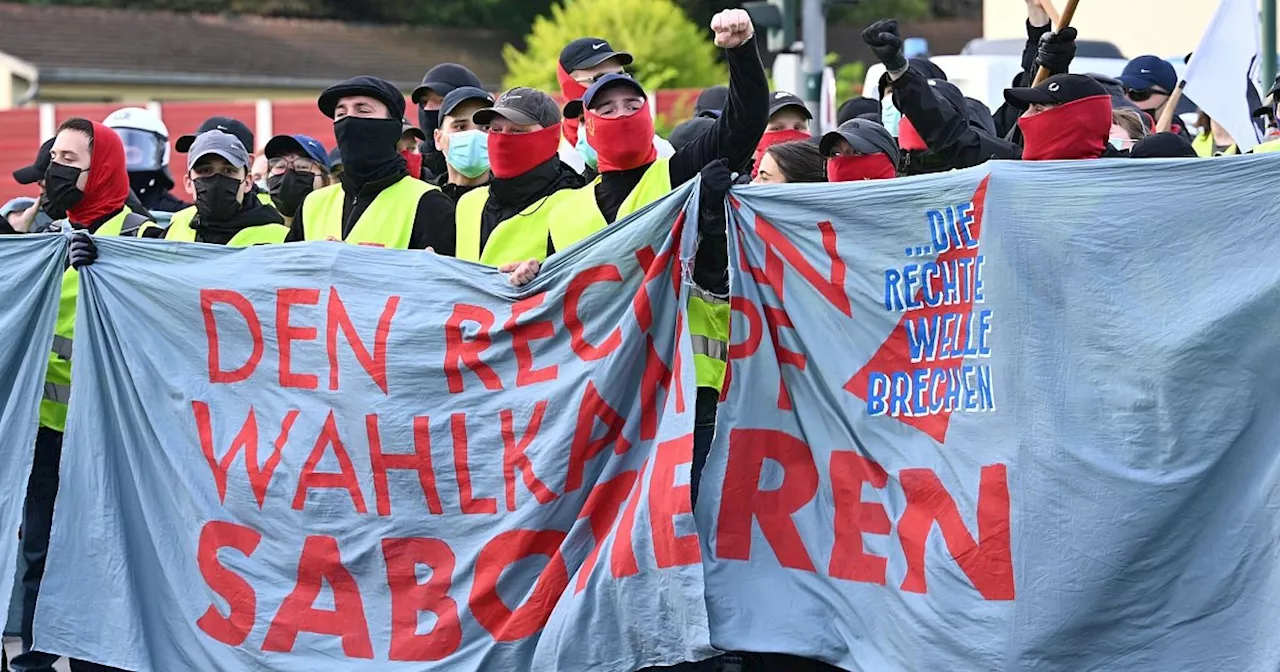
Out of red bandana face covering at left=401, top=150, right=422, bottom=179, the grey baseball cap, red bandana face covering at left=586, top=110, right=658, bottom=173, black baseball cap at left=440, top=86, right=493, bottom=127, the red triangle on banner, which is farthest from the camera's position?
red bandana face covering at left=401, top=150, right=422, bottom=179

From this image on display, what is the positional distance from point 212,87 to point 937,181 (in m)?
36.8

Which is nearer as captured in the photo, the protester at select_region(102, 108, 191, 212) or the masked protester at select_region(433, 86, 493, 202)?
the masked protester at select_region(433, 86, 493, 202)

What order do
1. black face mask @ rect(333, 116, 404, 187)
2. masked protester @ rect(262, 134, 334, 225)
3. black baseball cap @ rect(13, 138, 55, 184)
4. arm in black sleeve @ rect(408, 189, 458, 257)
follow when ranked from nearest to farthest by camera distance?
arm in black sleeve @ rect(408, 189, 458, 257)
black face mask @ rect(333, 116, 404, 187)
black baseball cap @ rect(13, 138, 55, 184)
masked protester @ rect(262, 134, 334, 225)

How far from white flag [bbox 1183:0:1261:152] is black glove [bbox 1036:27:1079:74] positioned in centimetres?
122

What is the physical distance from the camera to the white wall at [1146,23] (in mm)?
22594

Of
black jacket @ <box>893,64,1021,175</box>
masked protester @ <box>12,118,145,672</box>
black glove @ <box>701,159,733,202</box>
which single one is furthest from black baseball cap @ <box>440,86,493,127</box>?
black glove @ <box>701,159,733,202</box>

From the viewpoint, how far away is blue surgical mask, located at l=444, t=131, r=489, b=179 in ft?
23.0

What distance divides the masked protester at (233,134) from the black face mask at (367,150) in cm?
94

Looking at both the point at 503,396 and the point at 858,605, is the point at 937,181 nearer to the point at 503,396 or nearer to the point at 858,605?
the point at 858,605

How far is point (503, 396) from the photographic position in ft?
19.1

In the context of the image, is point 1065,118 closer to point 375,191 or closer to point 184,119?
point 375,191

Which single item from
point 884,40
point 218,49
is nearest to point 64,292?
point 884,40

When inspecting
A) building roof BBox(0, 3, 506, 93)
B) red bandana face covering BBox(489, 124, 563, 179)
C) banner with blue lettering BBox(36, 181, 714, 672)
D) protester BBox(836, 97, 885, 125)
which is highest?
building roof BBox(0, 3, 506, 93)

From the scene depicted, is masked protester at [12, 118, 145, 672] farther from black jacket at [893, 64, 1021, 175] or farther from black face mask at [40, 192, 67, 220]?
black jacket at [893, 64, 1021, 175]
